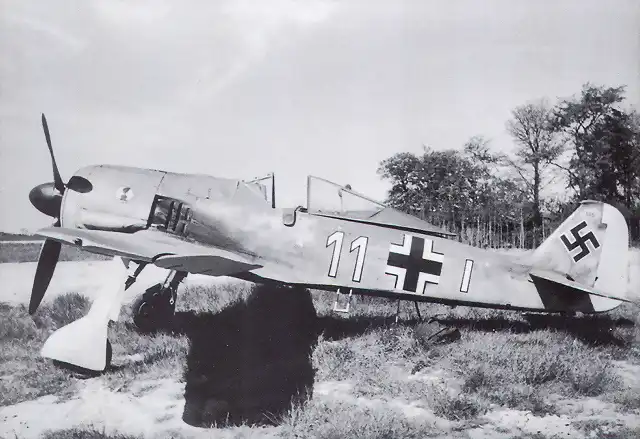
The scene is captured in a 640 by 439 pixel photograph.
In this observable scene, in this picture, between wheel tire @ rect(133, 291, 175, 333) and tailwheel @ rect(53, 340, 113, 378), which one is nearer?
tailwheel @ rect(53, 340, 113, 378)

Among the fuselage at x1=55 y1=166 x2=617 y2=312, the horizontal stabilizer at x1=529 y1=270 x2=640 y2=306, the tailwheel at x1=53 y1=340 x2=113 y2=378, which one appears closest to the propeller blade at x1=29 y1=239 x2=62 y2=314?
the tailwheel at x1=53 y1=340 x2=113 y2=378

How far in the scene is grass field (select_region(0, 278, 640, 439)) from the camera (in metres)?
3.01

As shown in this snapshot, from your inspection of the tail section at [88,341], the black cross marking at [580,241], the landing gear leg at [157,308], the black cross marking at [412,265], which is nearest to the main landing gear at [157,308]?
the landing gear leg at [157,308]

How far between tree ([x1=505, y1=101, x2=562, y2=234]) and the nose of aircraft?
7.09 meters

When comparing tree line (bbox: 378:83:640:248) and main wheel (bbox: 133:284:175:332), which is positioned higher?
tree line (bbox: 378:83:640:248)

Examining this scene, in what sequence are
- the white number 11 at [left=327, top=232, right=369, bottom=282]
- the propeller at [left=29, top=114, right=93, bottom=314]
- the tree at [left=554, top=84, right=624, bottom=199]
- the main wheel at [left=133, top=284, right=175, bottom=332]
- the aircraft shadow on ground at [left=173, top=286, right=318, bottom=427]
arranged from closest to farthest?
the aircraft shadow on ground at [left=173, top=286, right=318, bottom=427] < the white number 11 at [left=327, top=232, right=369, bottom=282] < the propeller at [left=29, top=114, right=93, bottom=314] < the main wheel at [left=133, top=284, right=175, bottom=332] < the tree at [left=554, top=84, right=624, bottom=199]

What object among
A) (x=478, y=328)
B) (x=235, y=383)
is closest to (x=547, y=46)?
(x=478, y=328)

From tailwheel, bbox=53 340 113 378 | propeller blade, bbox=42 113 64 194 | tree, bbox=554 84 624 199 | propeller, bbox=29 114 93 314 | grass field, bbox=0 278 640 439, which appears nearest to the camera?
grass field, bbox=0 278 640 439

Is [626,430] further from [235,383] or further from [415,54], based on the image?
[415,54]

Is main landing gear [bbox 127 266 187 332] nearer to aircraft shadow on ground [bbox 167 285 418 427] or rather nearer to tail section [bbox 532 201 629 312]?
aircraft shadow on ground [bbox 167 285 418 427]

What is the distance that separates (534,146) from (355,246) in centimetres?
787

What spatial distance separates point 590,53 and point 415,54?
65.5 inches

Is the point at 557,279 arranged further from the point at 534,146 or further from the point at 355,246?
the point at 534,146

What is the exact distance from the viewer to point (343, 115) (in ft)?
14.6
